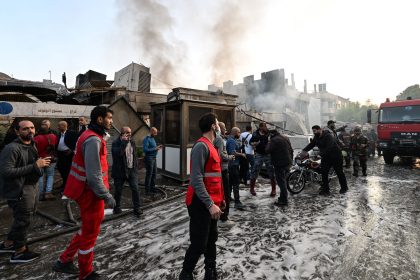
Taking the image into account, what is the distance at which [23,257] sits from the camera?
3.51 m

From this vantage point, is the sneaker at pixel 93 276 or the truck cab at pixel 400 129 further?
the truck cab at pixel 400 129

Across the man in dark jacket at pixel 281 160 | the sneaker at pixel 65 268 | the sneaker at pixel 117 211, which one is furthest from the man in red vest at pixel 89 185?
the man in dark jacket at pixel 281 160

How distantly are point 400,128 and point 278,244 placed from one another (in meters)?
11.2

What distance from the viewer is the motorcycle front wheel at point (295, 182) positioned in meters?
7.34

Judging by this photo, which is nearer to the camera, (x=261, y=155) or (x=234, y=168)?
(x=234, y=168)

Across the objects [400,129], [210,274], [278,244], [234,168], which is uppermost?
[400,129]

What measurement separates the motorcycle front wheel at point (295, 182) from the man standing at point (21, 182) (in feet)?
20.5

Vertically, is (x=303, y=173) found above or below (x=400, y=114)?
below

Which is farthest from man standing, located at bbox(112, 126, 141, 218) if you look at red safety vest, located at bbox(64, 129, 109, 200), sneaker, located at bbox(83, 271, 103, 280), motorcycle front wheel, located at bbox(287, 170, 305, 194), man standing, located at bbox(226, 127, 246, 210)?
motorcycle front wheel, located at bbox(287, 170, 305, 194)

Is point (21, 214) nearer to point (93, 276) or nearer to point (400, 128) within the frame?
point (93, 276)

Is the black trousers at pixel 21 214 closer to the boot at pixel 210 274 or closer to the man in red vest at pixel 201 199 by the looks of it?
the man in red vest at pixel 201 199

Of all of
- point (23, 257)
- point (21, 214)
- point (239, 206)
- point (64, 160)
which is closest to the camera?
point (21, 214)

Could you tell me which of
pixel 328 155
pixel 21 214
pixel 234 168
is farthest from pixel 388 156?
pixel 21 214

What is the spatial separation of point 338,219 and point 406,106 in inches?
397
